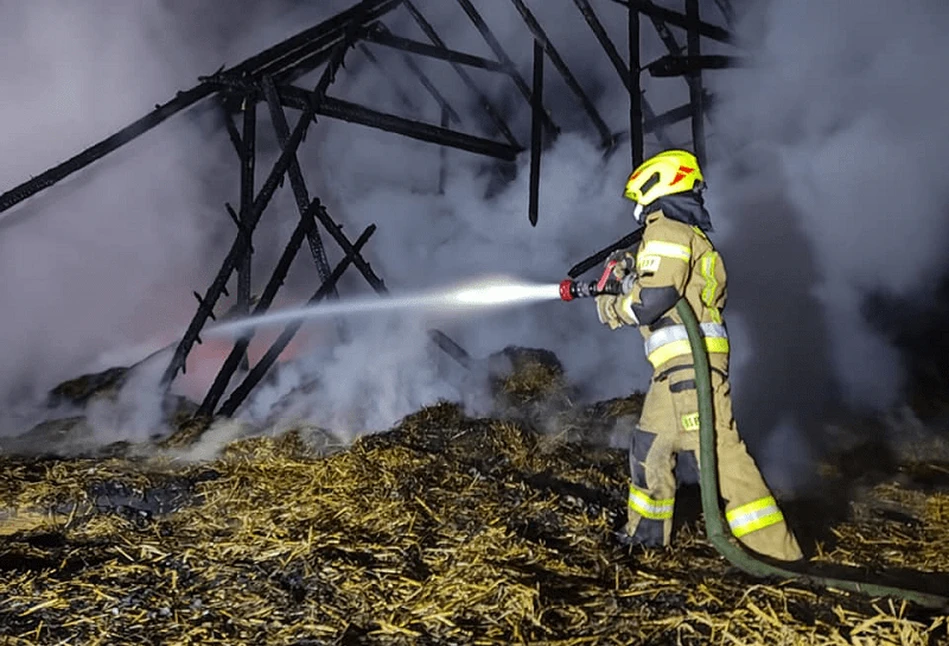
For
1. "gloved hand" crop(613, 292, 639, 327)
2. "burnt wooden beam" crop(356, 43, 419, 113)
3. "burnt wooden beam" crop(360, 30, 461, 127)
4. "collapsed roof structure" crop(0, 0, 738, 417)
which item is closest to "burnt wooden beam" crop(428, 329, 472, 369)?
"collapsed roof structure" crop(0, 0, 738, 417)

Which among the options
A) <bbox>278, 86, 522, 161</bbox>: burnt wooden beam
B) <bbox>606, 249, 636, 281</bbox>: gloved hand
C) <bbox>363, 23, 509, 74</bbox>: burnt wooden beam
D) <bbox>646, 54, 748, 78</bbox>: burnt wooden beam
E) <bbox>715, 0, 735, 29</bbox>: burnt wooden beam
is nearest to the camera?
<bbox>606, 249, 636, 281</bbox>: gloved hand

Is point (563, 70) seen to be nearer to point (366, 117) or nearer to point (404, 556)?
point (366, 117)

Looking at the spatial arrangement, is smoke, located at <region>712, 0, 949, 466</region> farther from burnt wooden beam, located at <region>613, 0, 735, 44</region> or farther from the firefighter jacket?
the firefighter jacket

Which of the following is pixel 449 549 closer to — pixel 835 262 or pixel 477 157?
pixel 835 262

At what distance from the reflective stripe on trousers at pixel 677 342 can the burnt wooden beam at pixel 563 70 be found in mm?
4872

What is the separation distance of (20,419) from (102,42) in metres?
4.44

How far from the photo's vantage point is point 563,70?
7.81m

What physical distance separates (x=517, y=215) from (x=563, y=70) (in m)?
1.97

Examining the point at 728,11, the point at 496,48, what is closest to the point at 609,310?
the point at 496,48

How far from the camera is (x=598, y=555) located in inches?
119

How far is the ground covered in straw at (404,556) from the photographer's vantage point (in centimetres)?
235

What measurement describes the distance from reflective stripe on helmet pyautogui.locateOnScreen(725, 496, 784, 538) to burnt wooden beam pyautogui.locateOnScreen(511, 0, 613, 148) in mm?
5557

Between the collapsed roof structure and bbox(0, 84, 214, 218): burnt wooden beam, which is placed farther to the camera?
the collapsed roof structure

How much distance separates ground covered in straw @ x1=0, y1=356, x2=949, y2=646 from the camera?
7.70 ft
